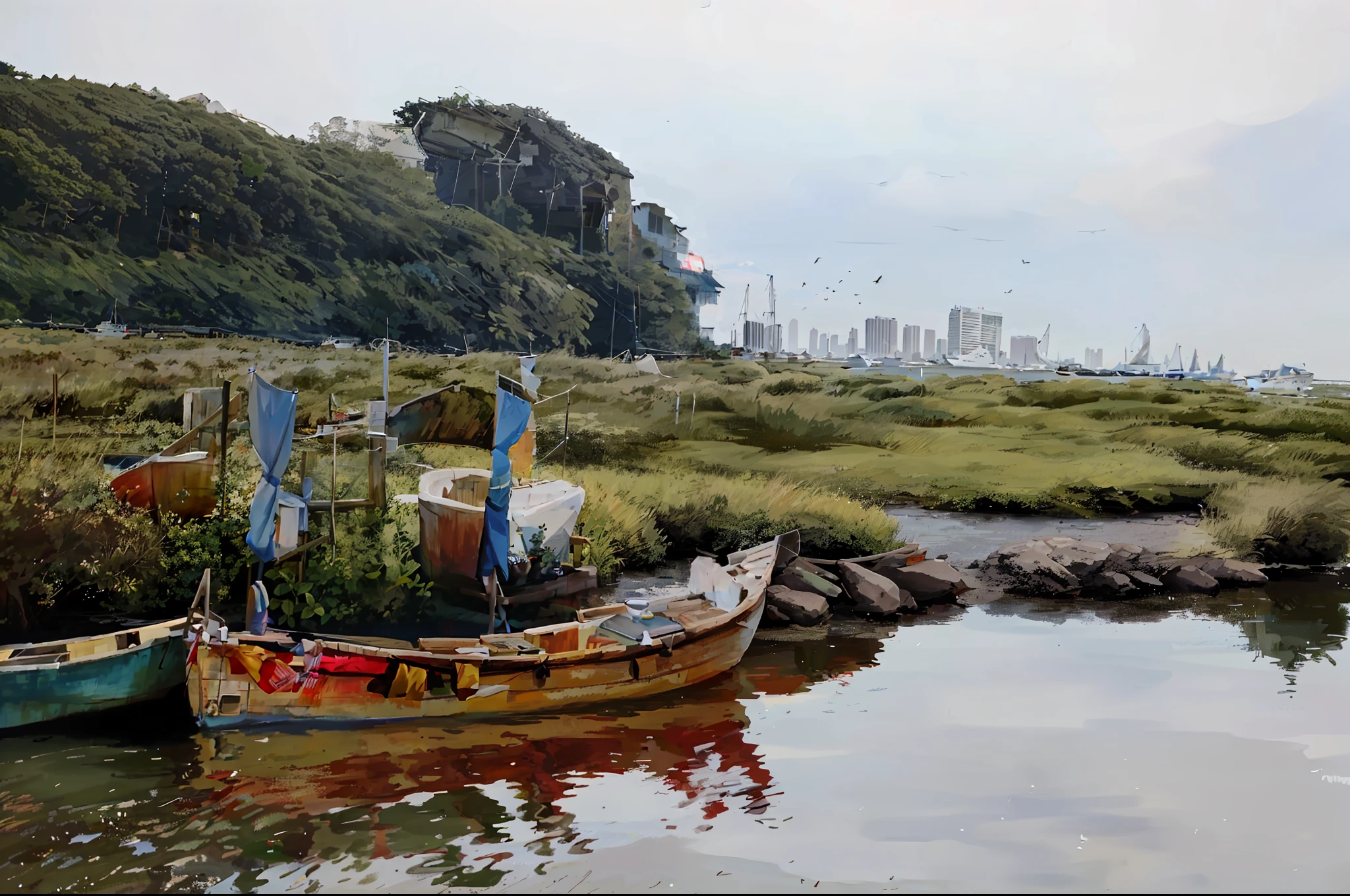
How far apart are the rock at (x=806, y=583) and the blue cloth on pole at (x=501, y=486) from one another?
477cm

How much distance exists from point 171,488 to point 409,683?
4.54m

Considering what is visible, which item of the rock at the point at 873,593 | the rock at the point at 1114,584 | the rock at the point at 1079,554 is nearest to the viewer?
the rock at the point at 873,593

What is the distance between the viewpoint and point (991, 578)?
14.4m

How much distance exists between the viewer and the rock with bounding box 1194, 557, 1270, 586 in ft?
47.3

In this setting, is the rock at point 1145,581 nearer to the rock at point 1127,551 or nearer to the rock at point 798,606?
the rock at point 1127,551

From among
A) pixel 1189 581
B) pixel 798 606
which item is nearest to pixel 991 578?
pixel 1189 581

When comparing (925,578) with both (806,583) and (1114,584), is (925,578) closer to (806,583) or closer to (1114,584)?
(806,583)

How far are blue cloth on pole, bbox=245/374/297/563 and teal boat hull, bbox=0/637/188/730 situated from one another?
1255 millimetres

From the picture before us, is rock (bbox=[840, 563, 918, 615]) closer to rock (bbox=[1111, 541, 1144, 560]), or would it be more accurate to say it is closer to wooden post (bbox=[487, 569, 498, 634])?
rock (bbox=[1111, 541, 1144, 560])

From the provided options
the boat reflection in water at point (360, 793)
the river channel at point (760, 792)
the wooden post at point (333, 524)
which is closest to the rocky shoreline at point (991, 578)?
the river channel at point (760, 792)

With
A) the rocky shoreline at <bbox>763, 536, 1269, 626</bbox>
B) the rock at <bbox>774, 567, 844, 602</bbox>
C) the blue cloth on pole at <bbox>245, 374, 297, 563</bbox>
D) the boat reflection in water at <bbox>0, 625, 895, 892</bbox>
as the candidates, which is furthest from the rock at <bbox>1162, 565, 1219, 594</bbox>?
the blue cloth on pole at <bbox>245, 374, 297, 563</bbox>

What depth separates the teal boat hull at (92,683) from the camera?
764 centimetres

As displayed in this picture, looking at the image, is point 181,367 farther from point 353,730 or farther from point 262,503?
point 353,730

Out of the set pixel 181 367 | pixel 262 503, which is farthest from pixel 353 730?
pixel 181 367
